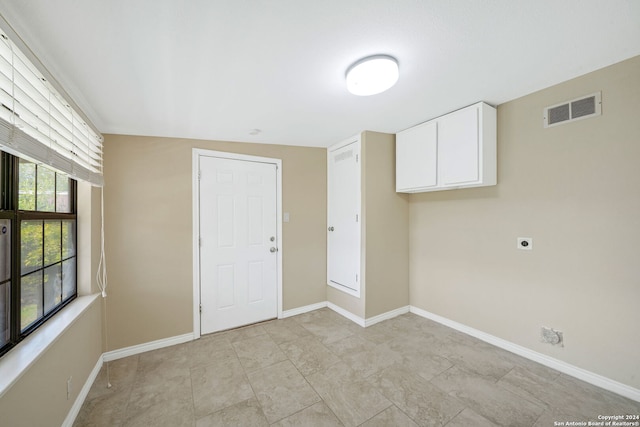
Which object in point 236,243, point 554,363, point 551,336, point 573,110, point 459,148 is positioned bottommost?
point 554,363

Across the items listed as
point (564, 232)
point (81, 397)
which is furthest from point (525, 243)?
point (81, 397)

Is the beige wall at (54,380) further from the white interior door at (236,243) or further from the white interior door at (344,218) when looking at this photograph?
the white interior door at (344,218)

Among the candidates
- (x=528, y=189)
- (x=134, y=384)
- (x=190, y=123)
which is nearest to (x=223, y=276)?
(x=134, y=384)

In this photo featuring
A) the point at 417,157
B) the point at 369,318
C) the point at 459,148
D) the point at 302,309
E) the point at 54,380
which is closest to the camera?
the point at 54,380

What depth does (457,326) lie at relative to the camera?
2.83m

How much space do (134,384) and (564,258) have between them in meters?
3.66

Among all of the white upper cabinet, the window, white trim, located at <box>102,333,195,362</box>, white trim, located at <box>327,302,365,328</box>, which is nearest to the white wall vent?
the white upper cabinet

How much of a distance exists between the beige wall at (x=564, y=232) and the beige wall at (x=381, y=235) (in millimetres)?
624

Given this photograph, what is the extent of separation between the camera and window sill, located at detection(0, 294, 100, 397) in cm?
115

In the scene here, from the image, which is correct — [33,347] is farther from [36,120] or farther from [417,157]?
[417,157]

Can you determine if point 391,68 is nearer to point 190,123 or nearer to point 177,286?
point 190,123

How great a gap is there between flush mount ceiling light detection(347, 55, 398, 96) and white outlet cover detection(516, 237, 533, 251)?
1849 mm

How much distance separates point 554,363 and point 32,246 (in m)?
3.93

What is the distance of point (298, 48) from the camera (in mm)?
1474
